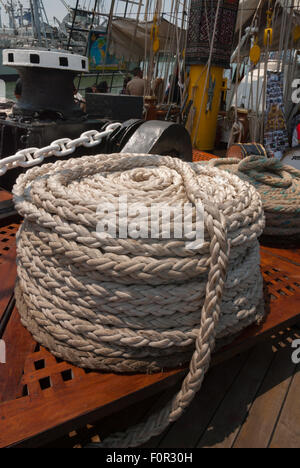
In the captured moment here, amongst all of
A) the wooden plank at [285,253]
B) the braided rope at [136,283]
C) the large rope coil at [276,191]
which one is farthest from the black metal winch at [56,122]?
the braided rope at [136,283]

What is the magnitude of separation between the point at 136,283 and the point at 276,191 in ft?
3.82

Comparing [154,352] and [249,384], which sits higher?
[154,352]

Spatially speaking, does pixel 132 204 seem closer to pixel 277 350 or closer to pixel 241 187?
pixel 241 187

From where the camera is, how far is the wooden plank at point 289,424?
1018 millimetres

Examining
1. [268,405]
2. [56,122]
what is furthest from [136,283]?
[56,122]

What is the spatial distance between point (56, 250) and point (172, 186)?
15.4 inches

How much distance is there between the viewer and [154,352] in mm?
889

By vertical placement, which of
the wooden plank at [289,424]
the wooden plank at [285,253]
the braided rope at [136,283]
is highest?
the braided rope at [136,283]

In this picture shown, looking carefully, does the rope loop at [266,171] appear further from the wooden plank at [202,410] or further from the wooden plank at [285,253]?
the wooden plank at [202,410]

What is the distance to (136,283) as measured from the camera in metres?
0.85

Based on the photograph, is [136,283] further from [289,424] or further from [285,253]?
[285,253]

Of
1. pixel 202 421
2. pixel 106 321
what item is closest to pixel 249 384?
pixel 202 421

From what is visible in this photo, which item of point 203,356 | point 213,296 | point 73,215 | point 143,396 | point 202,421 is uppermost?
point 73,215

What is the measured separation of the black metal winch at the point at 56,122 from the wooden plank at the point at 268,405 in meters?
1.29
